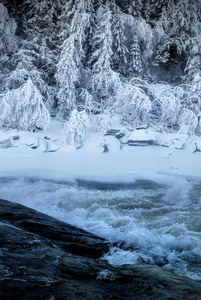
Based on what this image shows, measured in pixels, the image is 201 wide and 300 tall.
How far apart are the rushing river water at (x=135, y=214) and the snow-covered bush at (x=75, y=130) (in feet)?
9.85

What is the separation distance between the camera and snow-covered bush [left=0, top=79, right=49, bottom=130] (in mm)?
8812

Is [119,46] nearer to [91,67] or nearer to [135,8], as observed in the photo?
[91,67]

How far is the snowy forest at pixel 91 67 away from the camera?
930 centimetres

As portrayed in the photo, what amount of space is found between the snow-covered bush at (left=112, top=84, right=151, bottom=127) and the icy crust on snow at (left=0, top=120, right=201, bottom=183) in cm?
131

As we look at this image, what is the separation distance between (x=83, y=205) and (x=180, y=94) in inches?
344

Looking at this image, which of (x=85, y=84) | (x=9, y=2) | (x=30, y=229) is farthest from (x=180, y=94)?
(x=9, y=2)

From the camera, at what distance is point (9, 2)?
14.3 meters

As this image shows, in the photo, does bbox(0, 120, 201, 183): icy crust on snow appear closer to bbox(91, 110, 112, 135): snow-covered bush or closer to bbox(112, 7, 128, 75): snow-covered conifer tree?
bbox(91, 110, 112, 135): snow-covered bush

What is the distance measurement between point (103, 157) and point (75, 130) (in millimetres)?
1779

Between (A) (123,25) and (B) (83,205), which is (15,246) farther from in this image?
(A) (123,25)

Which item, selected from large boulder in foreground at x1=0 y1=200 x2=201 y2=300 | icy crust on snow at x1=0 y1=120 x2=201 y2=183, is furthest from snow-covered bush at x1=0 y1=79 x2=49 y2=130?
large boulder in foreground at x1=0 y1=200 x2=201 y2=300

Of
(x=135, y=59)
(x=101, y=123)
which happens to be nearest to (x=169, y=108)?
(x=101, y=123)

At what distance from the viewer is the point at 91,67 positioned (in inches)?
488

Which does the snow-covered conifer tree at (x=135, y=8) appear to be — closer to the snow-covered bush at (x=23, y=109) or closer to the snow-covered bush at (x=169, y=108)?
the snow-covered bush at (x=169, y=108)
